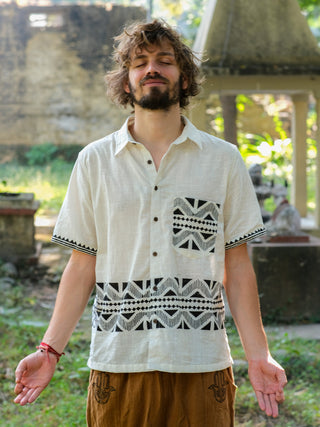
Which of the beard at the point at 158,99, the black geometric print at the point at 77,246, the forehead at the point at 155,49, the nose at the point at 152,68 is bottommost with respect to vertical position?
the black geometric print at the point at 77,246

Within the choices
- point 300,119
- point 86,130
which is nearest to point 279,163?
point 300,119

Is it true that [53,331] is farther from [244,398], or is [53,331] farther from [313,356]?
[313,356]

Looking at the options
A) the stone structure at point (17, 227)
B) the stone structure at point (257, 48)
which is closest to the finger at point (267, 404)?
the stone structure at point (257, 48)

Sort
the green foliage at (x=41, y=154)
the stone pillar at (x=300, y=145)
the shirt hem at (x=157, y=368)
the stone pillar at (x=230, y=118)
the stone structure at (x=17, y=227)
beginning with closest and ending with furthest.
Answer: the shirt hem at (x=157, y=368), the stone pillar at (x=230, y=118), the stone structure at (x=17, y=227), the stone pillar at (x=300, y=145), the green foliage at (x=41, y=154)

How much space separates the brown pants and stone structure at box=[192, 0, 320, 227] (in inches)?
146

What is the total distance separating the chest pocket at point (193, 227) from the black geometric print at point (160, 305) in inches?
3.8

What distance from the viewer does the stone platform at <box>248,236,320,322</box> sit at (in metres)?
5.42

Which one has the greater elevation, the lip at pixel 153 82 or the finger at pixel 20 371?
the lip at pixel 153 82

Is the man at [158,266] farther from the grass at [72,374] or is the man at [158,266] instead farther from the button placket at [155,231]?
the grass at [72,374]

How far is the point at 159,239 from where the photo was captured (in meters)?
1.87

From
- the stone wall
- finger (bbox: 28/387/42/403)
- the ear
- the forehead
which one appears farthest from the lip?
the stone wall

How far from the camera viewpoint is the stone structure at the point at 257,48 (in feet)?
17.7

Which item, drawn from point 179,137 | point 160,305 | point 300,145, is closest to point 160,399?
point 160,305

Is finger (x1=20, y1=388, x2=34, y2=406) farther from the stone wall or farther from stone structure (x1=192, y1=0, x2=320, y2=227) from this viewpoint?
the stone wall
